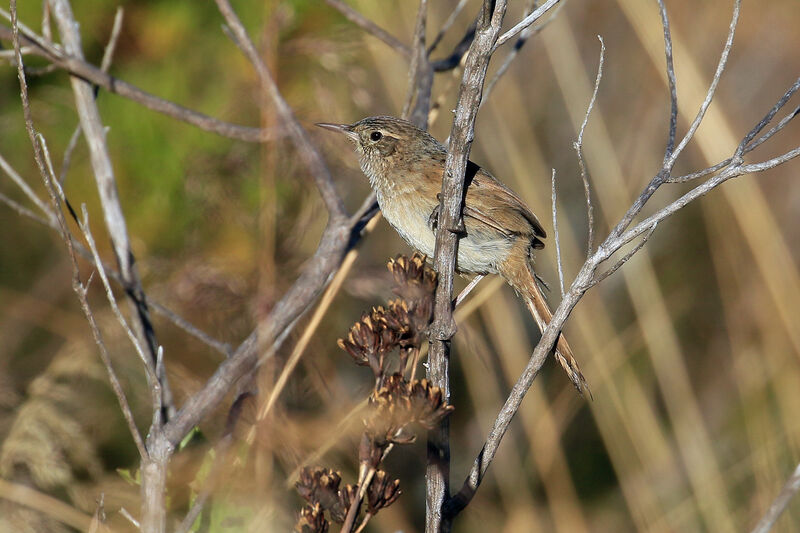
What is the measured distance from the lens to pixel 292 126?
288 centimetres

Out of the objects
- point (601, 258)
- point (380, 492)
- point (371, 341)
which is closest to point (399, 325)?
point (371, 341)

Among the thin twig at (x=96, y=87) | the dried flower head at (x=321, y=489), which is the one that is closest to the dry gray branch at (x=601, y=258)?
the dried flower head at (x=321, y=489)

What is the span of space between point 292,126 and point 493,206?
2.49 ft

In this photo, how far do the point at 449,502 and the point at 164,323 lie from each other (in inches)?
93.9

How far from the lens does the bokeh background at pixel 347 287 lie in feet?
10.5

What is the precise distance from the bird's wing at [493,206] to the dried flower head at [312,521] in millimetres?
1293

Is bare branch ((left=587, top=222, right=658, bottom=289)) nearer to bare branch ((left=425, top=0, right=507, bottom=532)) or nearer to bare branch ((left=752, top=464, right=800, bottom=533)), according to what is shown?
bare branch ((left=425, top=0, right=507, bottom=532))

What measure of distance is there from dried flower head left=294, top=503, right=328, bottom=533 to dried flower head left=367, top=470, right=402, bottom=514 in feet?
Result: 0.35

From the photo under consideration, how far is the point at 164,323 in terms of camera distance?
155 inches

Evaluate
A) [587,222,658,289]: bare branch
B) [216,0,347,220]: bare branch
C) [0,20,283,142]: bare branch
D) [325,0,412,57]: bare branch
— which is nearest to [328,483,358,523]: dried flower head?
[587,222,658,289]: bare branch

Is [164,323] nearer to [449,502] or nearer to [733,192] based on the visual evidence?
[449,502]

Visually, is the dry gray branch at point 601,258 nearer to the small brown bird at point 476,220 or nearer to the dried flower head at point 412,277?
the dried flower head at point 412,277

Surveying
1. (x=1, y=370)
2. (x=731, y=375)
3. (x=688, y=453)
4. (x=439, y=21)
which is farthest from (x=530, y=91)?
(x=1, y=370)

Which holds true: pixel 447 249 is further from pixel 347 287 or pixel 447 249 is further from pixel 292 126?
pixel 347 287
